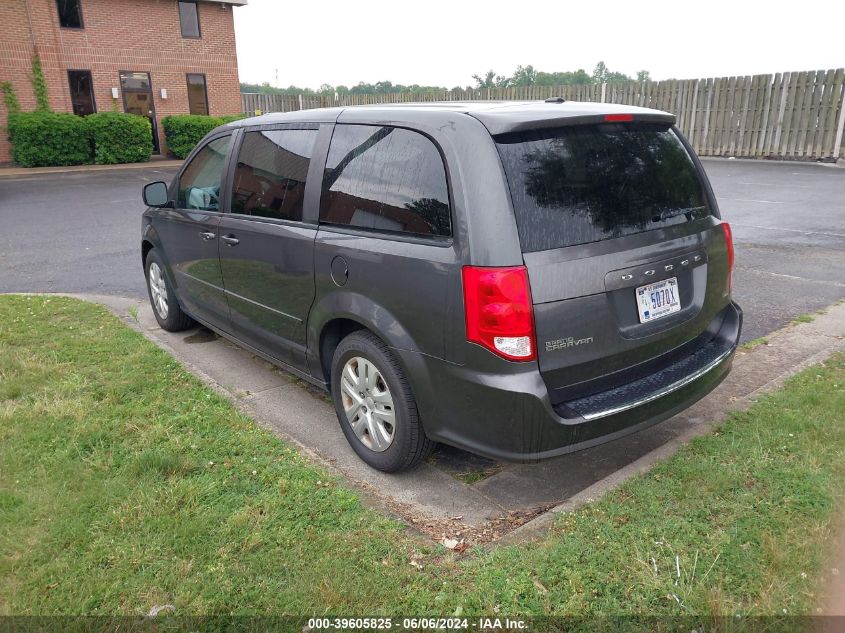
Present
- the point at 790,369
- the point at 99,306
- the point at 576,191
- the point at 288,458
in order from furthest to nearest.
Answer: the point at 99,306
the point at 790,369
the point at 288,458
the point at 576,191

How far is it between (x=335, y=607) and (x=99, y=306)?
5.06m

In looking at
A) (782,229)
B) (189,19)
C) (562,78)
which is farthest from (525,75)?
(782,229)

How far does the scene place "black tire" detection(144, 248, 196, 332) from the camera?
5.73 m

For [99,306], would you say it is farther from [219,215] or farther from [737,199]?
[737,199]

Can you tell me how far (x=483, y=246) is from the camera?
280 cm

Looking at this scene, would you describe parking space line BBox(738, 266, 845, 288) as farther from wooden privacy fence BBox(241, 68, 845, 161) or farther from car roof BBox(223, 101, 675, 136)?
wooden privacy fence BBox(241, 68, 845, 161)

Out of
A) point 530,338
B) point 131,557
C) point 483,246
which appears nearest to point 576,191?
point 483,246

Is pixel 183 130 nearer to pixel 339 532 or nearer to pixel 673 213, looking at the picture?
pixel 673 213

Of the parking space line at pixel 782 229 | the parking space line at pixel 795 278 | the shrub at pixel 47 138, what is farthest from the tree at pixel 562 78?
the parking space line at pixel 795 278

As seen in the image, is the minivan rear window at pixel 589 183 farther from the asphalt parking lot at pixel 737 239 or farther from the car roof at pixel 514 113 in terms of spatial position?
the asphalt parking lot at pixel 737 239

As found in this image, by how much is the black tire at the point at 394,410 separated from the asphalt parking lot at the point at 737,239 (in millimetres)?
3383

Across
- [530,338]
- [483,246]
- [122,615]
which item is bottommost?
[122,615]

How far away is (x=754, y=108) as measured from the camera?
20094 mm

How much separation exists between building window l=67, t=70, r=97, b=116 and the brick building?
0.03 metres
